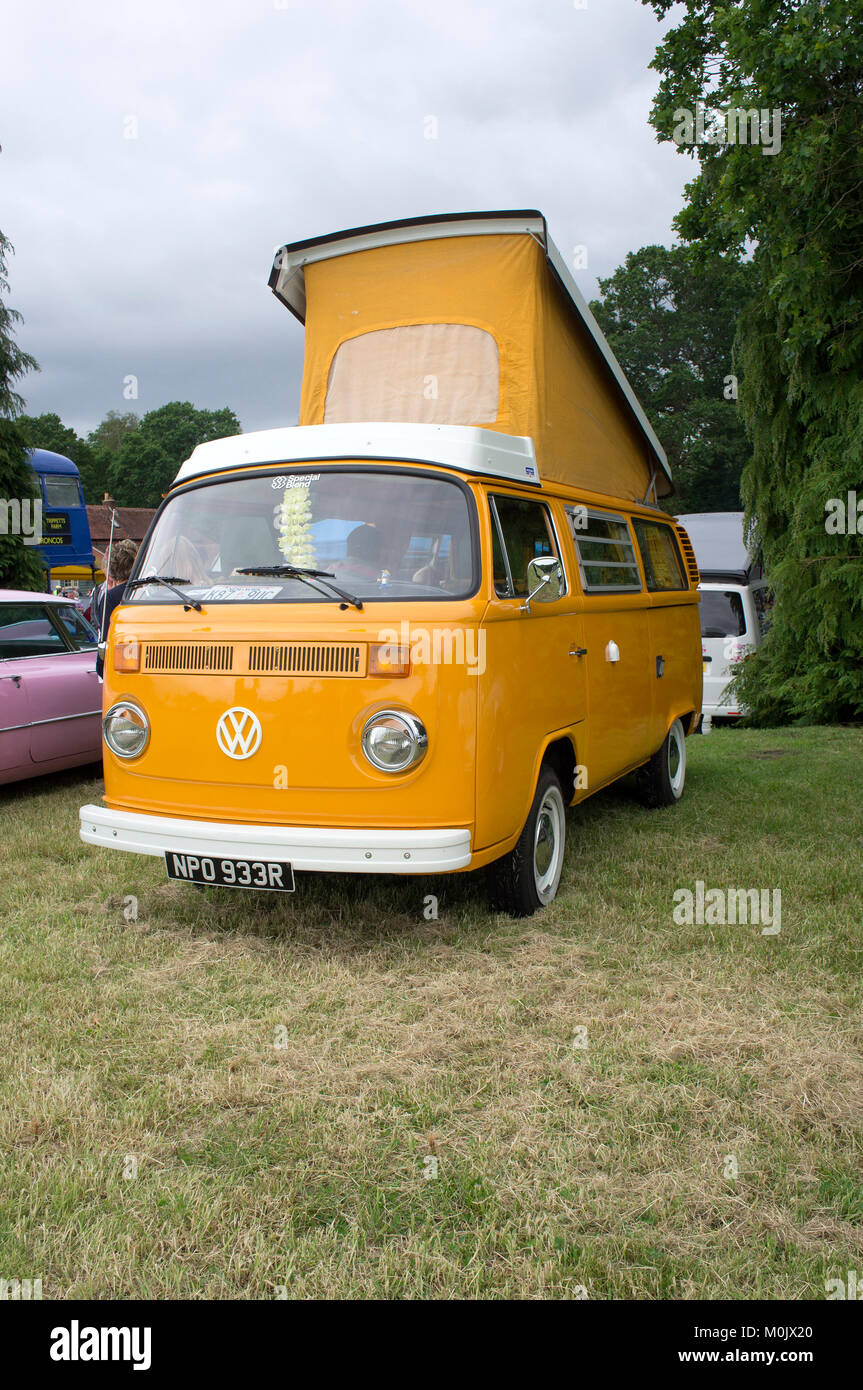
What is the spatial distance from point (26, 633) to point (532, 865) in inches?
199

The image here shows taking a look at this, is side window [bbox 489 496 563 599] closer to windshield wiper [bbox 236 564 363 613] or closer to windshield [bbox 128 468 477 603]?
windshield [bbox 128 468 477 603]

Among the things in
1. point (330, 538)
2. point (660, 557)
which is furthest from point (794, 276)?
point (330, 538)

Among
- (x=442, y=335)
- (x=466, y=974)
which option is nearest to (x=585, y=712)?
(x=466, y=974)

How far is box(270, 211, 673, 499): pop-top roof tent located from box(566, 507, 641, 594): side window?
0.82ft

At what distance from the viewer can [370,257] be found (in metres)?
6.09

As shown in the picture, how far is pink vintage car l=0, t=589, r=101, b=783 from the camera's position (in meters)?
7.51

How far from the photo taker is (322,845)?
4.17 m

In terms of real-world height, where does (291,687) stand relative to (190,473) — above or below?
below

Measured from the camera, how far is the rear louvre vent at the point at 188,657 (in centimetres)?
445

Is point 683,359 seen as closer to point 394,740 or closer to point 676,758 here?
point 676,758

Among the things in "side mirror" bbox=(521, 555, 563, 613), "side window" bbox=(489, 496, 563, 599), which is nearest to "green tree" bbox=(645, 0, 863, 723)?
"side window" bbox=(489, 496, 563, 599)

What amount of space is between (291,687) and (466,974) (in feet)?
4.63

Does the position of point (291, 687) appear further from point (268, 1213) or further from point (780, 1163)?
point (780, 1163)

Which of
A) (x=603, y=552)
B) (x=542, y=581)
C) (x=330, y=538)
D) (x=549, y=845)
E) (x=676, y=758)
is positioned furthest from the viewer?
(x=676, y=758)
